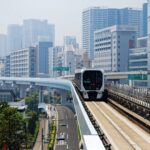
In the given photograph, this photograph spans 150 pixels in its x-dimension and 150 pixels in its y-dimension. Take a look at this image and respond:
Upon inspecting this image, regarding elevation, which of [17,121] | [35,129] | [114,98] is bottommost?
[35,129]

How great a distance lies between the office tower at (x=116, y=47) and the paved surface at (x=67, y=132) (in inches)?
2134

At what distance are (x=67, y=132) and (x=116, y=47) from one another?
77366 millimetres

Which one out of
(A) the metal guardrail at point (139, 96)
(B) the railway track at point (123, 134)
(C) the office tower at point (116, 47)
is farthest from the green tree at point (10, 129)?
(C) the office tower at point (116, 47)

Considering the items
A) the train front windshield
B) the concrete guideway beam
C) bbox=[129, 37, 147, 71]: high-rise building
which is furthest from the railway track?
bbox=[129, 37, 147, 71]: high-rise building

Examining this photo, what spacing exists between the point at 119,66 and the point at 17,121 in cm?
9789

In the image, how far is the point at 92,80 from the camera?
1335 inches

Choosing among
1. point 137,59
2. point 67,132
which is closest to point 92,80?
point 67,132

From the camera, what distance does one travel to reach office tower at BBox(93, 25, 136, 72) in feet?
449

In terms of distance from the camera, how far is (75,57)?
172 meters

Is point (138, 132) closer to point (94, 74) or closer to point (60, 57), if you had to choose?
point (94, 74)

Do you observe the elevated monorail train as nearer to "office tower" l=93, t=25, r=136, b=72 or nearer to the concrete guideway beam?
the concrete guideway beam

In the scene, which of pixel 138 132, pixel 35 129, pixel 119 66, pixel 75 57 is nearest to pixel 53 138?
pixel 35 129

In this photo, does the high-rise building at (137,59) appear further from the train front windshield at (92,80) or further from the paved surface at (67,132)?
the train front windshield at (92,80)

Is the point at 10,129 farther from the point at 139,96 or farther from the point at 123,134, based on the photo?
the point at 123,134
